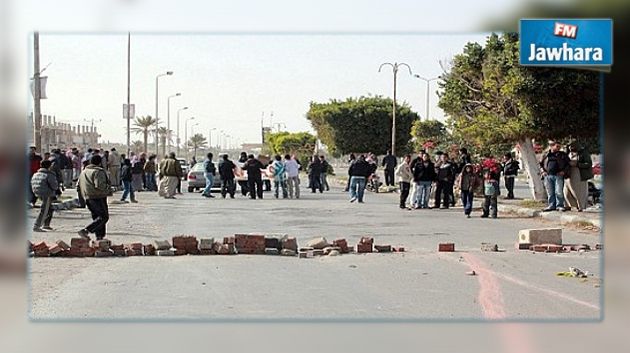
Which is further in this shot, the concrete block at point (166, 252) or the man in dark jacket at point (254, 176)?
the man in dark jacket at point (254, 176)

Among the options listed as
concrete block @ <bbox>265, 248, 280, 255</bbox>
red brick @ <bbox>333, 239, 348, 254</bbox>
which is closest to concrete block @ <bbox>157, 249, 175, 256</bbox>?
concrete block @ <bbox>265, 248, 280, 255</bbox>

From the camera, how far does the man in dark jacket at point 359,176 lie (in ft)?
81.1

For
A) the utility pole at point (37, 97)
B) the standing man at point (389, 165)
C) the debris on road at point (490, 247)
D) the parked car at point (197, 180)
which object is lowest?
the debris on road at point (490, 247)

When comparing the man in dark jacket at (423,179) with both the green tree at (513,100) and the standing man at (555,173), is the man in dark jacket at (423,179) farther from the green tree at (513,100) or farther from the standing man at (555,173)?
the standing man at (555,173)

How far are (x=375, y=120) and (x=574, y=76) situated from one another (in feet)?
40.1

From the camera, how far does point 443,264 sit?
12.6 metres

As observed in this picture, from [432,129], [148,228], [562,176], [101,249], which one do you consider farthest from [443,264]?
[432,129]

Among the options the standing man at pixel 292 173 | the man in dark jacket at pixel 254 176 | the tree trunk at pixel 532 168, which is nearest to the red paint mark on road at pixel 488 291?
the tree trunk at pixel 532 168

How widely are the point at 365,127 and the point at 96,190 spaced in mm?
16179

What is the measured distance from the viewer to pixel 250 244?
43.6 feet

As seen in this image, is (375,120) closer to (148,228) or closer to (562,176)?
(562,176)

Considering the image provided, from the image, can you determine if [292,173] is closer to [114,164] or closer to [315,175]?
[315,175]

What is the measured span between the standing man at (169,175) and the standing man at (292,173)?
10.4 feet

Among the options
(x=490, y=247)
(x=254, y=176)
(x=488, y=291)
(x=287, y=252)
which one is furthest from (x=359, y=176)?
(x=488, y=291)
